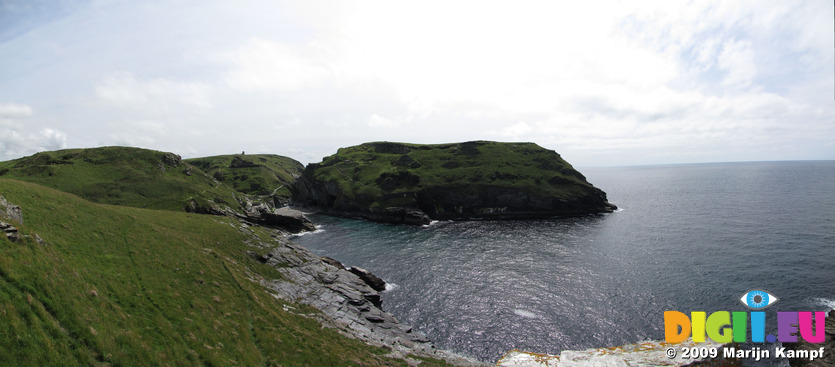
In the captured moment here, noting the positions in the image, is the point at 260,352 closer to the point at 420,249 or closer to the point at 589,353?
the point at 589,353

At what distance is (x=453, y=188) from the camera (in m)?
151

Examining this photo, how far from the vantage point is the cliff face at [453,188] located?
14225cm

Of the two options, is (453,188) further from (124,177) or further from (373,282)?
(124,177)

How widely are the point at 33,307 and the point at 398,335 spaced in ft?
117

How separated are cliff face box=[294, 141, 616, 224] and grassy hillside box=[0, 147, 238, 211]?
54.5 metres

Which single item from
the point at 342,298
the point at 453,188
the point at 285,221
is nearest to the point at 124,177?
the point at 285,221

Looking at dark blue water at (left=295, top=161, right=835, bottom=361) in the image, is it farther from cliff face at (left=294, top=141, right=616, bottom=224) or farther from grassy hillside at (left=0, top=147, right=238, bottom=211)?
grassy hillside at (left=0, top=147, right=238, bottom=211)

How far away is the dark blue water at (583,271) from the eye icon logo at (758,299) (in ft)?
4.30

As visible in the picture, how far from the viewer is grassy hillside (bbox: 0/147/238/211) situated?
3553 inches

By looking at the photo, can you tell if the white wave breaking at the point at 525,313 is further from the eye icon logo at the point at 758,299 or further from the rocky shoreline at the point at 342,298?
the eye icon logo at the point at 758,299

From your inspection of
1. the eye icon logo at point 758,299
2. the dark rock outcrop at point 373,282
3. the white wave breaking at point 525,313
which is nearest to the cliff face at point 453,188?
the dark rock outcrop at point 373,282

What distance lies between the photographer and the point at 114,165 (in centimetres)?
10831

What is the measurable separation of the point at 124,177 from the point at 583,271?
5350 inches

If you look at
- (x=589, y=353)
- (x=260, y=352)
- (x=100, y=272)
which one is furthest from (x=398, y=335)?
(x=100, y=272)
